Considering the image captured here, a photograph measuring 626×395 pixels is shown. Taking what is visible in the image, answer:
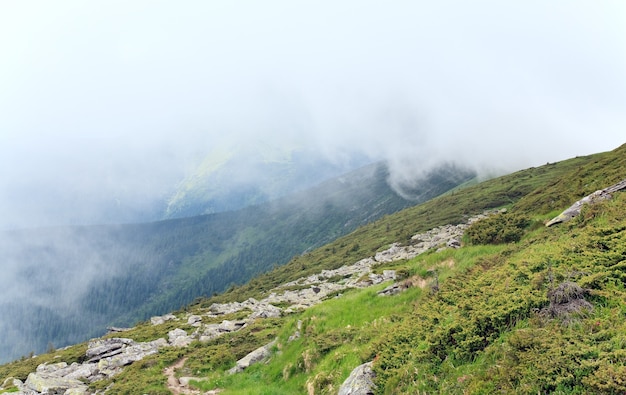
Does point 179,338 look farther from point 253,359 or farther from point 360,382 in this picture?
point 360,382

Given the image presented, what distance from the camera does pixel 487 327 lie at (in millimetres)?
10523

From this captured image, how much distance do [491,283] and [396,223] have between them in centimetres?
13903

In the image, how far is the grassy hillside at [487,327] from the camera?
799 centimetres

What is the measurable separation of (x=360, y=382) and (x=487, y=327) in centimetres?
429

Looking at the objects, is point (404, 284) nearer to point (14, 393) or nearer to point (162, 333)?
point (14, 393)

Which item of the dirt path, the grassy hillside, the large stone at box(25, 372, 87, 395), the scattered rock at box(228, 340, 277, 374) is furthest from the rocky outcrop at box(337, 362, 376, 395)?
the large stone at box(25, 372, 87, 395)

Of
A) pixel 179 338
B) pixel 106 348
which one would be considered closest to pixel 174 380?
pixel 179 338

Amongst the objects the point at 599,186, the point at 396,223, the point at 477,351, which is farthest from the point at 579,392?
the point at 396,223

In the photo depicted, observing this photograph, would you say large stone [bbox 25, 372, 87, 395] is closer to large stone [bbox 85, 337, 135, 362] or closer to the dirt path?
the dirt path

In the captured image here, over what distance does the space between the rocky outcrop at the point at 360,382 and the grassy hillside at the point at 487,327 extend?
0.35 meters

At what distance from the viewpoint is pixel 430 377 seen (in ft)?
32.9

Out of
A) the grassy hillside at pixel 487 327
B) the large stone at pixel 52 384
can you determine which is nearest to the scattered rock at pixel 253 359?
the grassy hillside at pixel 487 327

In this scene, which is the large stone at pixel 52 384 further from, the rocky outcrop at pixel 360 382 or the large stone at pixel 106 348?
the rocky outcrop at pixel 360 382

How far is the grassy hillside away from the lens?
26.2 ft
